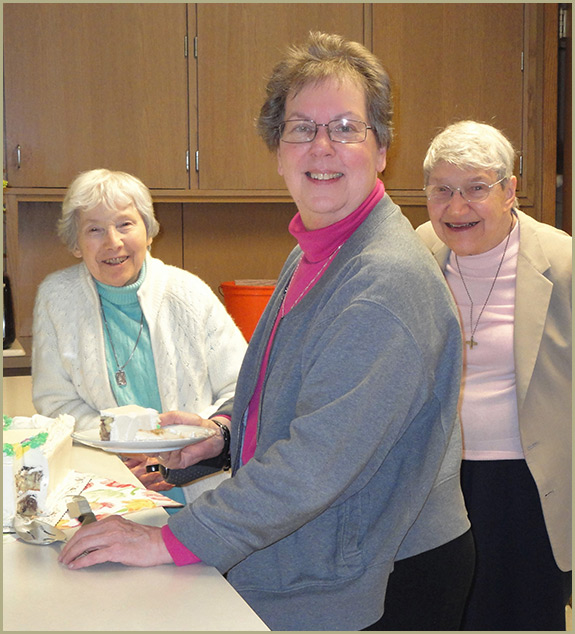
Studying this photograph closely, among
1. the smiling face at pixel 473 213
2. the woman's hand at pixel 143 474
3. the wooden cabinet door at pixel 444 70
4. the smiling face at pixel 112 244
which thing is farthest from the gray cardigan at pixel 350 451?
the wooden cabinet door at pixel 444 70

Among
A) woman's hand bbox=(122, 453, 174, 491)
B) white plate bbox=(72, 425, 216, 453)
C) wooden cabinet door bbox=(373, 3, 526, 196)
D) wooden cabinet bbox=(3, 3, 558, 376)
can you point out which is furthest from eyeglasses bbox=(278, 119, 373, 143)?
wooden cabinet door bbox=(373, 3, 526, 196)

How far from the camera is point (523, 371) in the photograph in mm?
1771

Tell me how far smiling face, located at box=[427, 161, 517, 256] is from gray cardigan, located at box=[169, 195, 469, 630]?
84 cm

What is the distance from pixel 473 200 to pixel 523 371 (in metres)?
0.44

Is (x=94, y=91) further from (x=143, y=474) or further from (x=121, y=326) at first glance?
(x=143, y=474)

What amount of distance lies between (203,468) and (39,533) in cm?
35

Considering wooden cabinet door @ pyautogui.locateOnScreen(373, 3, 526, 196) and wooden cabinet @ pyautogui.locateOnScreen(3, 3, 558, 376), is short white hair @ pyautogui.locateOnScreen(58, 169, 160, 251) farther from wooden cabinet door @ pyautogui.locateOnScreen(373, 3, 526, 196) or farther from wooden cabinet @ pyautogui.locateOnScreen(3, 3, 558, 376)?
wooden cabinet door @ pyautogui.locateOnScreen(373, 3, 526, 196)

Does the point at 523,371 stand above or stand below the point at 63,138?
below

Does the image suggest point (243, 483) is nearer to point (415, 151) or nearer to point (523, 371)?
point (523, 371)

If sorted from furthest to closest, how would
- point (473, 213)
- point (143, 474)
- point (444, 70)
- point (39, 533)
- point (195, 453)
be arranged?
point (444, 70), point (473, 213), point (143, 474), point (195, 453), point (39, 533)

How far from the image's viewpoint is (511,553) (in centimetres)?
188

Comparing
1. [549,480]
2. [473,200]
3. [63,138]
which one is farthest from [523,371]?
[63,138]

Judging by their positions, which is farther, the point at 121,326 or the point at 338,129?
the point at 121,326

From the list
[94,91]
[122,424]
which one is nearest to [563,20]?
[94,91]
